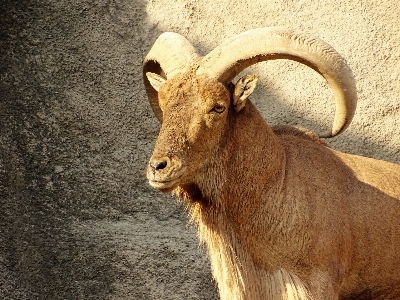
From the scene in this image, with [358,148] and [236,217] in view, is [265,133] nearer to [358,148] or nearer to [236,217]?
[236,217]

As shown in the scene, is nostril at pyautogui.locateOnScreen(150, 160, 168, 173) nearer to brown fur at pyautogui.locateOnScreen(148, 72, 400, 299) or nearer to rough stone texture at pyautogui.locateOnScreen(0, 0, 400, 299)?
brown fur at pyautogui.locateOnScreen(148, 72, 400, 299)

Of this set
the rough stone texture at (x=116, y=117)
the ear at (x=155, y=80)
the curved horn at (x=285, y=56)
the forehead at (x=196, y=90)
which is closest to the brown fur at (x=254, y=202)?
the forehead at (x=196, y=90)

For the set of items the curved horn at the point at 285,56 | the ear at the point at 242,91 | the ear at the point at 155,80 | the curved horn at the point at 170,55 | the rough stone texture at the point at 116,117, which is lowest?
the rough stone texture at the point at 116,117

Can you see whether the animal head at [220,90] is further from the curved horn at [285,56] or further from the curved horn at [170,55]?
the curved horn at [170,55]

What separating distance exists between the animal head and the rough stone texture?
2452 millimetres

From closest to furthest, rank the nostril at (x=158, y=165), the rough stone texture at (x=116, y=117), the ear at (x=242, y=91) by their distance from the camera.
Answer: the nostril at (x=158, y=165) → the ear at (x=242, y=91) → the rough stone texture at (x=116, y=117)

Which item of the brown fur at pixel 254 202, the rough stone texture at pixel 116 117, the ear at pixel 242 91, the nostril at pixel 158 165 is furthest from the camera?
the rough stone texture at pixel 116 117

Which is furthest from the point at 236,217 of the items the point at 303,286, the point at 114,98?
the point at 114,98

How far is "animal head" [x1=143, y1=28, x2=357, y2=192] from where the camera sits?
227 inches

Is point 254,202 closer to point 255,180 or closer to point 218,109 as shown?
point 255,180

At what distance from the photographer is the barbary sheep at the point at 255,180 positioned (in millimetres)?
5891

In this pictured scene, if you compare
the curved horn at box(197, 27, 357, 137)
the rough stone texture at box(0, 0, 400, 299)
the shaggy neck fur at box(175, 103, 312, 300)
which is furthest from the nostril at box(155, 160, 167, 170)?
the rough stone texture at box(0, 0, 400, 299)

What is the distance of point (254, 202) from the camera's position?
6176 millimetres

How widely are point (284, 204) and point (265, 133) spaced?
64cm
